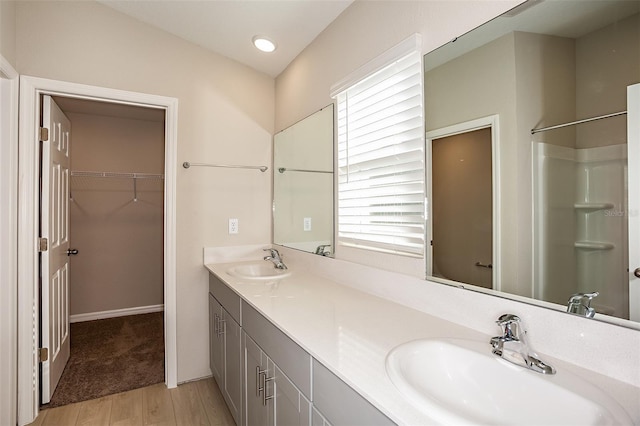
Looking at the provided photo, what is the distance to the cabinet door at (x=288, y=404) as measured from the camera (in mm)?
1095

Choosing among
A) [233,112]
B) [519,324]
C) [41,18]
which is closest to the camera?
[519,324]

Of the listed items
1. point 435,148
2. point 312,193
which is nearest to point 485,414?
point 435,148

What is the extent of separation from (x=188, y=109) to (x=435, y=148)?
1.81 m

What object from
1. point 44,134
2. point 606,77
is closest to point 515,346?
point 606,77

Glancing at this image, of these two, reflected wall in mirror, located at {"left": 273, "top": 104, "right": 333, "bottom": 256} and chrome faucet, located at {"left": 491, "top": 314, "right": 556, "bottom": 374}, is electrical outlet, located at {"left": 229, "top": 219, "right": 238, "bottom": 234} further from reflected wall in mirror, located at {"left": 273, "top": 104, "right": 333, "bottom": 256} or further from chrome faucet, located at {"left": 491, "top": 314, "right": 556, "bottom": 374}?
chrome faucet, located at {"left": 491, "top": 314, "right": 556, "bottom": 374}

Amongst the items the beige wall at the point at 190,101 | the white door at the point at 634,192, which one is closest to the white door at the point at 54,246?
the beige wall at the point at 190,101

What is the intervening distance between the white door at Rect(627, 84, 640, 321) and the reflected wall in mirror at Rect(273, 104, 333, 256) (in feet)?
4.49

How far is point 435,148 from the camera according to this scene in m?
1.35

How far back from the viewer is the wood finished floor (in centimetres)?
199

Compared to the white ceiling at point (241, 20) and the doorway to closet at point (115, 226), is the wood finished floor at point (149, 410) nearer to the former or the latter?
the doorway to closet at point (115, 226)

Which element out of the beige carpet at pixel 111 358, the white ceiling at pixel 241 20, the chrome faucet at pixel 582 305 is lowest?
the beige carpet at pixel 111 358

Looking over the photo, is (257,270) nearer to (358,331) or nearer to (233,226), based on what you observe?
(233,226)

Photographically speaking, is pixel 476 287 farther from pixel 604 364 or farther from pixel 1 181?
pixel 1 181

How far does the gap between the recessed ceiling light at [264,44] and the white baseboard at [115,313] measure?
10.5ft
